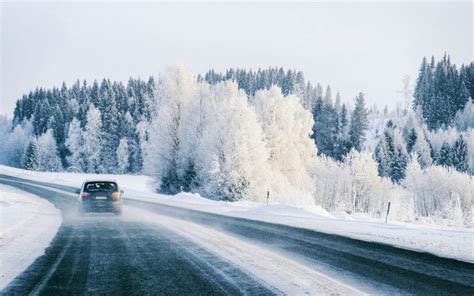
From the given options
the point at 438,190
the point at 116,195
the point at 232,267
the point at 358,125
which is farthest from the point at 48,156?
the point at 232,267

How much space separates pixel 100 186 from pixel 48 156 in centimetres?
9295

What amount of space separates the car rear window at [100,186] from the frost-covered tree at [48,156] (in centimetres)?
9062

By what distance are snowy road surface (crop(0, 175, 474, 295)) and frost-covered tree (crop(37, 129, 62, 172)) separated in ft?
328

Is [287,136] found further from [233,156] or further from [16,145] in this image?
[16,145]

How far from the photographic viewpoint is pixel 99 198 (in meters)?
20.2

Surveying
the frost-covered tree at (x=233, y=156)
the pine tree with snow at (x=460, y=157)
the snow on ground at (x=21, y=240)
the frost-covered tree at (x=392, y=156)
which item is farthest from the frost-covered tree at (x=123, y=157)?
the snow on ground at (x=21, y=240)

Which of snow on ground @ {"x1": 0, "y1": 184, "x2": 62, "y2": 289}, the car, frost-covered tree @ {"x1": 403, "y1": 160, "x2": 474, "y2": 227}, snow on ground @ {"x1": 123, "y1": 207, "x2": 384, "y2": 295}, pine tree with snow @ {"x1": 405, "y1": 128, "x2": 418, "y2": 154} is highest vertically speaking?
pine tree with snow @ {"x1": 405, "y1": 128, "x2": 418, "y2": 154}

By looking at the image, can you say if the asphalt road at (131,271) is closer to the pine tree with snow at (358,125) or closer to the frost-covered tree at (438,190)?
the frost-covered tree at (438,190)

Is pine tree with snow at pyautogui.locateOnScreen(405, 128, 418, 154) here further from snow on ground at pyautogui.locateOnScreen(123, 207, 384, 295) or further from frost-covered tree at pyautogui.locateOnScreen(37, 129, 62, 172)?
snow on ground at pyautogui.locateOnScreen(123, 207, 384, 295)

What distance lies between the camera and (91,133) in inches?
3735

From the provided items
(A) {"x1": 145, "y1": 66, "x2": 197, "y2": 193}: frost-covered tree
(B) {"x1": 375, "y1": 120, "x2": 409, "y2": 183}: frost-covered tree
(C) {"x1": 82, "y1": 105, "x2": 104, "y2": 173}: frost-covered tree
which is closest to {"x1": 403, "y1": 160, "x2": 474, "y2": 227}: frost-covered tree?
(B) {"x1": 375, "y1": 120, "x2": 409, "y2": 183}: frost-covered tree

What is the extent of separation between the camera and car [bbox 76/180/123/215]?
65.5 feet

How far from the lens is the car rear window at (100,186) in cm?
2047

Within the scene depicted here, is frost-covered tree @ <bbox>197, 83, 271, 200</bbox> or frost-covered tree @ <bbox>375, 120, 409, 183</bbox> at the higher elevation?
frost-covered tree @ <bbox>375, 120, 409, 183</bbox>
